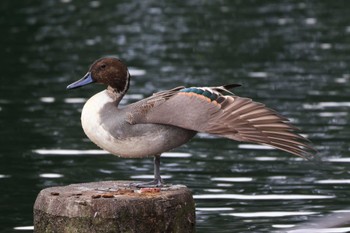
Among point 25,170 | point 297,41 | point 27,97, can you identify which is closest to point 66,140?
point 25,170

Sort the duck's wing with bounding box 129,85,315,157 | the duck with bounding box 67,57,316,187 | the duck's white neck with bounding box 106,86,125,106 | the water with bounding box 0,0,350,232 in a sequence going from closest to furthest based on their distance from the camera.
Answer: the duck's wing with bounding box 129,85,315,157 → the duck with bounding box 67,57,316,187 → the duck's white neck with bounding box 106,86,125,106 → the water with bounding box 0,0,350,232

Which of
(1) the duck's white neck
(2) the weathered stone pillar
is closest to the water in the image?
(1) the duck's white neck

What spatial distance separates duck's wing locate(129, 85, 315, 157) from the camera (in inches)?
336

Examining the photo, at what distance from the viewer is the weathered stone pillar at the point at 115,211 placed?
339 inches

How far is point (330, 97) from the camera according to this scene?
61.8 ft

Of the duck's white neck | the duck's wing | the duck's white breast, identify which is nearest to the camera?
the duck's wing

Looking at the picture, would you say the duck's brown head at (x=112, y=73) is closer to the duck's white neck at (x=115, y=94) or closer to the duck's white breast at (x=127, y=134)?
the duck's white neck at (x=115, y=94)

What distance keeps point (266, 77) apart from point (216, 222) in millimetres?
9632

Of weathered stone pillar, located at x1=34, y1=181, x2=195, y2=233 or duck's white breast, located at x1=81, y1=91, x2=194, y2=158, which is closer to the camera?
weathered stone pillar, located at x1=34, y1=181, x2=195, y2=233

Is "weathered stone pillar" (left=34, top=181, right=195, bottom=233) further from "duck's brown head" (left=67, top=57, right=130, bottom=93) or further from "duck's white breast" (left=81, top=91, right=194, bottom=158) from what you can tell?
"duck's brown head" (left=67, top=57, right=130, bottom=93)

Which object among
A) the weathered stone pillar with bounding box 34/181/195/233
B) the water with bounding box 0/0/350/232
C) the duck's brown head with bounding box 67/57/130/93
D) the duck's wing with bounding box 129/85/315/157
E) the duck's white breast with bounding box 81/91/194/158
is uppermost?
the duck's brown head with bounding box 67/57/130/93

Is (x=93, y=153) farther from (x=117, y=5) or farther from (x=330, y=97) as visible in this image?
(x=117, y=5)

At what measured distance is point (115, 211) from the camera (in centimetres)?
858

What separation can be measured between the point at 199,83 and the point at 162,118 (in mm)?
11284
